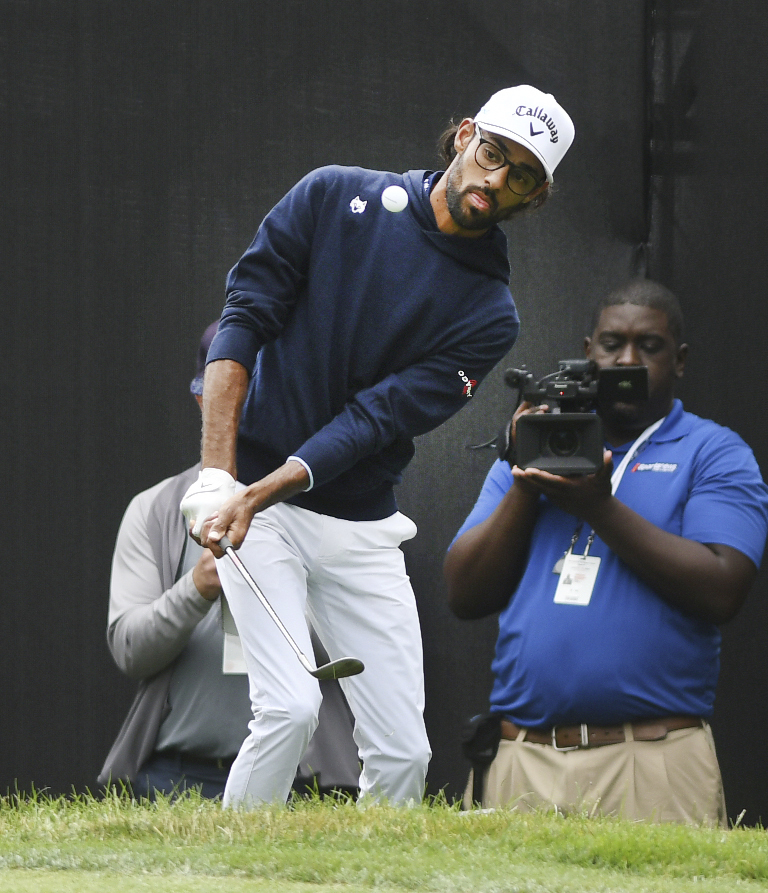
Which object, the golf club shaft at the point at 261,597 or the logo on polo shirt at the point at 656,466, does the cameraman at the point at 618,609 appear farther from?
the golf club shaft at the point at 261,597

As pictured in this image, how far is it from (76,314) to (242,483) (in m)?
1.36

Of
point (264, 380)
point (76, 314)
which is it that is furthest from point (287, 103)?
point (264, 380)

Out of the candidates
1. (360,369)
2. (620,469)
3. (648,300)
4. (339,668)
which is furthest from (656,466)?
(339,668)

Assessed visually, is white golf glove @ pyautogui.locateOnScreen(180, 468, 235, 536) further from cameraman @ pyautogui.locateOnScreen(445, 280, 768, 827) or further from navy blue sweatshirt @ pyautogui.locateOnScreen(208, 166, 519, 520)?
cameraman @ pyautogui.locateOnScreen(445, 280, 768, 827)

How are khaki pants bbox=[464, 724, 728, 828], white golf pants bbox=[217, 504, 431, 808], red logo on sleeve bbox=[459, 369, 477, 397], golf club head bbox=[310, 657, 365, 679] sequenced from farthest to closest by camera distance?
red logo on sleeve bbox=[459, 369, 477, 397] → khaki pants bbox=[464, 724, 728, 828] → white golf pants bbox=[217, 504, 431, 808] → golf club head bbox=[310, 657, 365, 679]

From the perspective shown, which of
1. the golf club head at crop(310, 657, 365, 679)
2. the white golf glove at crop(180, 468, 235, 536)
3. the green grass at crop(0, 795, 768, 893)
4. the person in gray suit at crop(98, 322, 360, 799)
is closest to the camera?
the green grass at crop(0, 795, 768, 893)

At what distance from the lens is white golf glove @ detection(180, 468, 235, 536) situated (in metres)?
2.57

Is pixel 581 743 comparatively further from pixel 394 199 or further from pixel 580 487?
pixel 394 199

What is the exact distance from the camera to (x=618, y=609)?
115 inches

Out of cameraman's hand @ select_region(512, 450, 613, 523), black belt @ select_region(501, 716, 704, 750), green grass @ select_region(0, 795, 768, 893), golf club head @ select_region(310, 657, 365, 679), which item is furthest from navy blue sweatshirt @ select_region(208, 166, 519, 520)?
green grass @ select_region(0, 795, 768, 893)

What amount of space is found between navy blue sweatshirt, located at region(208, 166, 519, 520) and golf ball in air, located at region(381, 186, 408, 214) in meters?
0.01

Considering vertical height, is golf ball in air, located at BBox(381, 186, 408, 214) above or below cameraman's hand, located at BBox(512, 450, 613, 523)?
above

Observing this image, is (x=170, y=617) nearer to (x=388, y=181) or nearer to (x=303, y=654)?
A: (x=303, y=654)

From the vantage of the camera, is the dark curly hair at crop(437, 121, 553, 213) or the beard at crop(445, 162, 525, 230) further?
the dark curly hair at crop(437, 121, 553, 213)
